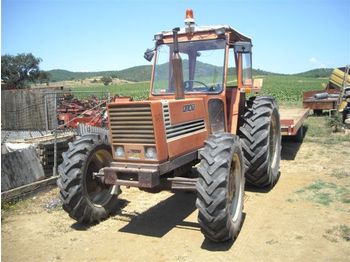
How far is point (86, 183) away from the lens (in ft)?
18.1

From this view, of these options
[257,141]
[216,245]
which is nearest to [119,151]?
[216,245]

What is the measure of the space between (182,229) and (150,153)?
3.99 ft

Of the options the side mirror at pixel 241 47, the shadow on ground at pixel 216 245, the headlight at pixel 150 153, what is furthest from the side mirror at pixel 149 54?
the shadow on ground at pixel 216 245

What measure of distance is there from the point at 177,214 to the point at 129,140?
1.59m

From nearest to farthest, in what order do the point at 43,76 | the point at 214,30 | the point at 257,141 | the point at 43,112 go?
the point at 214,30
the point at 257,141
the point at 43,112
the point at 43,76

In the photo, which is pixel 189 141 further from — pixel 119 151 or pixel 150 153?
pixel 119 151

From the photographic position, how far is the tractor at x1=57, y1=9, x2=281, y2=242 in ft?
15.1

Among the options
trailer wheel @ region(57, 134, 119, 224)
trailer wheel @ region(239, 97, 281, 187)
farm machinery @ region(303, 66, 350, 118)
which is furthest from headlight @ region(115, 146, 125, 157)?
farm machinery @ region(303, 66, 350, 118)

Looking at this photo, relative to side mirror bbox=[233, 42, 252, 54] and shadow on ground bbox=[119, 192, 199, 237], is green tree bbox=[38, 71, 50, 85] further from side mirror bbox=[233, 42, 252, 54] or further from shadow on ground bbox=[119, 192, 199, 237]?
side mirror bbox=[233, 42, 252, 54]

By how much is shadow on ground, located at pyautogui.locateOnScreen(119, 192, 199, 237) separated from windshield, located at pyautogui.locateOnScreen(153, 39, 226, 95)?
180 centimetres

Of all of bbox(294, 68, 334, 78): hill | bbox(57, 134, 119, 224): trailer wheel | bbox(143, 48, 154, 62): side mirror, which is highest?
bbox(294, 68, 334, 78): hill

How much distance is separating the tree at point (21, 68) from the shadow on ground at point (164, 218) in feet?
154

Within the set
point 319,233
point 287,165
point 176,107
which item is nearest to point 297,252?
point 319,233

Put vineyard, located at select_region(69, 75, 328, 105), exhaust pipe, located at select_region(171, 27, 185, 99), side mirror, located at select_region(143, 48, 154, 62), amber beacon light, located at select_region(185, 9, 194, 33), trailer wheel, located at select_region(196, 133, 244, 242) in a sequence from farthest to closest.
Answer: vineyard, located at select_region(69, 75, 328, 105) → side mirror, located at select_region(143, 48, 154, 62) → amber beacon light, located at select_region(185, 9, 194, 33) → exhaust pipe, located at select_region(171, 27, 185, 99) → trailer wheel, located at select_region(196, 133, 244, 242)
